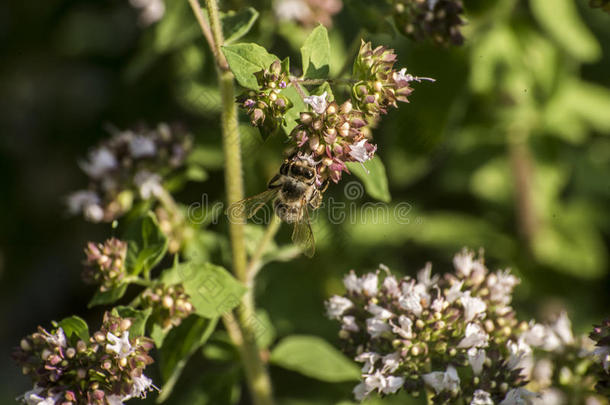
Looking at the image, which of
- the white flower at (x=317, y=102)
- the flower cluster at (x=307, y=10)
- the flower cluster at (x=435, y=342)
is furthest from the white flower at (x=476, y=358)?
the flower cluster at (x=307, y=10)

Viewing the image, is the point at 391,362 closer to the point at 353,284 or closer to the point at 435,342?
the point at 435,342

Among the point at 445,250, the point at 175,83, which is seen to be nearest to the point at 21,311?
the point at 175,83

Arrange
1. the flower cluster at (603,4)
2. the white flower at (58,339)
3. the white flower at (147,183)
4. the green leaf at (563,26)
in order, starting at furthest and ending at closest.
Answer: the green leaf at (563,26) < the white flower at (147,183) < the flower cluster at (603,4) < the white flower at (58,339)

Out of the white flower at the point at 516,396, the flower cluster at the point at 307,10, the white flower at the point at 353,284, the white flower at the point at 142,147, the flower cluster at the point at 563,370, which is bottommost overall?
the flower cluster at the point at 563,370

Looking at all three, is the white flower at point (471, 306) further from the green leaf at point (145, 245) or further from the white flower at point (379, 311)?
the green leaf at point (145, 245)

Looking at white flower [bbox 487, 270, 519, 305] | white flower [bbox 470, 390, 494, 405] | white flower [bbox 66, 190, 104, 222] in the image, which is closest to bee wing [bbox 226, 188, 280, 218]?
white flower [bbox 66, 190, 104, 222]

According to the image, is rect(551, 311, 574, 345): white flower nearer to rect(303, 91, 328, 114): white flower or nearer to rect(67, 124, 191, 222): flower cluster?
rect(303, 91, 328, 114): white flower
